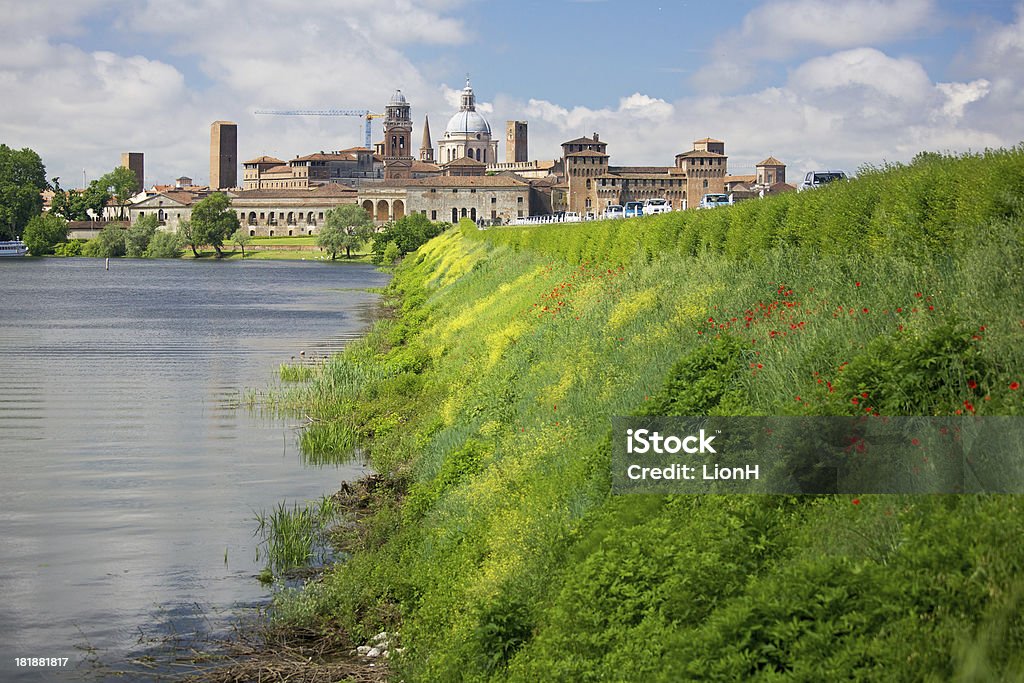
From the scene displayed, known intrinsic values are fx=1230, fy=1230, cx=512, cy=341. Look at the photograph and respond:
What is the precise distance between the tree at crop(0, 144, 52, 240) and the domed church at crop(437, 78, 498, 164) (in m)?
59.8

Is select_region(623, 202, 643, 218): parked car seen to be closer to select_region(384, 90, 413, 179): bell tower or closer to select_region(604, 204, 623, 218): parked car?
select_region(604, 204, 623, 218): parked car

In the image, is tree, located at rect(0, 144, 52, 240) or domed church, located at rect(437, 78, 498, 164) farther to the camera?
domed church, located at rect(437, 78, 498, 164)

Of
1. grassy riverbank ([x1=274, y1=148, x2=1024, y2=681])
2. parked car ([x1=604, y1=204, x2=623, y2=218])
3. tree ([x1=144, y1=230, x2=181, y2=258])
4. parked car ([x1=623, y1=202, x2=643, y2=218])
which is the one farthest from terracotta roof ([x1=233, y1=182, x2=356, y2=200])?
grassy riverbank ([x1=274, y1=148, x2=1024, y2=681])

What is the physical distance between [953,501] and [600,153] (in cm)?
11890

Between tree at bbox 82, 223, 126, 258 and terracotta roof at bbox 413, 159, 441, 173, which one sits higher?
terracotta roof at bbox 413, 159, 441, 173

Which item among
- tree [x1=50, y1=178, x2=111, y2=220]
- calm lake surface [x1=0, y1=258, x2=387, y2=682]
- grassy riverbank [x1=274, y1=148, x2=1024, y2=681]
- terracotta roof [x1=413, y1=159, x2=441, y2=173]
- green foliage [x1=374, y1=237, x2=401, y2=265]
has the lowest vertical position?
calm lake surface [x1=0, y1=258, x2=387, y2=682]

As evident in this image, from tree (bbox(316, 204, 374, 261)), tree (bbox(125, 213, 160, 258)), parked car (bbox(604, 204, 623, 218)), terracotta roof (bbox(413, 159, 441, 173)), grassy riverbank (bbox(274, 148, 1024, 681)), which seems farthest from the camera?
terracotta roof (bbox(413, 159, 441, 173))

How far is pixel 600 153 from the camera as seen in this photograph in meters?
122

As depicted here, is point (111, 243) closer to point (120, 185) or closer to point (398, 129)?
point (120, 185)

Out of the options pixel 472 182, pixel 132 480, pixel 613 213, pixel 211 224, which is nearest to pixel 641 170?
pixel 472 182

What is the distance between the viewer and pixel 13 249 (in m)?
100

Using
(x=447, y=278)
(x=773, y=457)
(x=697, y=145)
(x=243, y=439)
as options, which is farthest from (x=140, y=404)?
(x=697, y=145)

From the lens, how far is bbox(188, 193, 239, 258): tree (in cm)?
10056

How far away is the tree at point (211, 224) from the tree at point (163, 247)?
5.54ft
